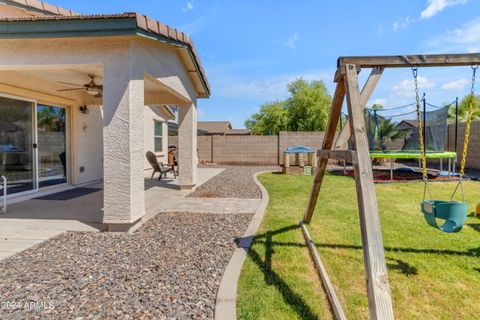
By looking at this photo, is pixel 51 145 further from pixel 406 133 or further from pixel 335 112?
pixel 406 133

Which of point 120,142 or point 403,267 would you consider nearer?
point 403,267

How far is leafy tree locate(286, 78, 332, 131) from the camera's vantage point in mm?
36312

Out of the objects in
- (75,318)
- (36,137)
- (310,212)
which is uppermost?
(36,137)

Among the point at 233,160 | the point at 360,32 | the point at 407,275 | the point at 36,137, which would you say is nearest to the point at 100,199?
the point at 36,137

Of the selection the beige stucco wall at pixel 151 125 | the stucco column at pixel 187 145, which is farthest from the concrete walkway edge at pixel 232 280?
the beige stucco wall at pixel 151 125

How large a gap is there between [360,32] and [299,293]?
26.1ft

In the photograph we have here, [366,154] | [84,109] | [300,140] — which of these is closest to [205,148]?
[300,140]

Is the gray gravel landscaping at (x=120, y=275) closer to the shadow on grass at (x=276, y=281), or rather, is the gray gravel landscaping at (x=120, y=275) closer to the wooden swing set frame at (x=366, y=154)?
the shadow on grass at (x=276, y=281)

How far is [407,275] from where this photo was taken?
122 inches

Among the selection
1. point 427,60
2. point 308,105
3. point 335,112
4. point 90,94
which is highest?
point 308,105

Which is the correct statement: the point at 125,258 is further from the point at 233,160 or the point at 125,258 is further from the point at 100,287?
the point at 233,160

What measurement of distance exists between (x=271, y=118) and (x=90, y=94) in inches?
1367

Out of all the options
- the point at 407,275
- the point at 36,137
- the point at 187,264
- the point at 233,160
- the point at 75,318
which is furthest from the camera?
the point at 233,160

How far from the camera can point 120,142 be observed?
4355 mm
